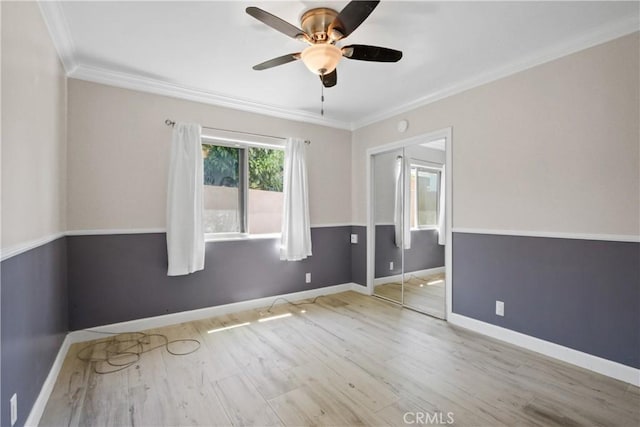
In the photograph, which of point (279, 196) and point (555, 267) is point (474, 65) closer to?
point (555, 267)

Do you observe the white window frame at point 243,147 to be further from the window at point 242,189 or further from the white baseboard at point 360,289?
the white baseboard at point 360,289

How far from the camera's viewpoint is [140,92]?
3.02m

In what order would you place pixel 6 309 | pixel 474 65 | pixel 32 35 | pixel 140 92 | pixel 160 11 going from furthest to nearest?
pixel 140 92, pixel 474 65, pixel 160 11, pixel 32 35, pixel 6 309

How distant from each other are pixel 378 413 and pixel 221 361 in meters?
1.33

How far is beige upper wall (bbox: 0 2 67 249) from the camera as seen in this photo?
1366 millimetres

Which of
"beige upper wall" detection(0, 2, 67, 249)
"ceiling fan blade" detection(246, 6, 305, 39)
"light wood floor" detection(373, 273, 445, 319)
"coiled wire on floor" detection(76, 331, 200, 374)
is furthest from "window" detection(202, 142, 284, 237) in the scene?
"ceiling fan blade" detection(246, 6, 305, 39)

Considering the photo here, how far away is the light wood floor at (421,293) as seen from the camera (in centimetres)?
361

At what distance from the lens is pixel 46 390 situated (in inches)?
75.0

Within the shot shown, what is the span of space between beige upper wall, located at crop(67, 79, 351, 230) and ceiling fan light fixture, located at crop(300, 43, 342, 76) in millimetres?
1801

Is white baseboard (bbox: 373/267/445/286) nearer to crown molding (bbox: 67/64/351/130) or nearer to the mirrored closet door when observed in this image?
the mirrored closet door

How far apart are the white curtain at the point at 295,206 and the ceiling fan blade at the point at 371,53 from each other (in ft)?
6.40

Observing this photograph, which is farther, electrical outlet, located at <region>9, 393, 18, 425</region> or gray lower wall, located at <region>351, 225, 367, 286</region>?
gray lower wall, located at <region>351, 225, 367, 286</region>

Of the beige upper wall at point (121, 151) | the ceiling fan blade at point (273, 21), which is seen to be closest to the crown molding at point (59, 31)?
the beige upper wall at point (121, 151)

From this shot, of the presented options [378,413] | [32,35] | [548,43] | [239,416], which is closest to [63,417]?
[239,416]
